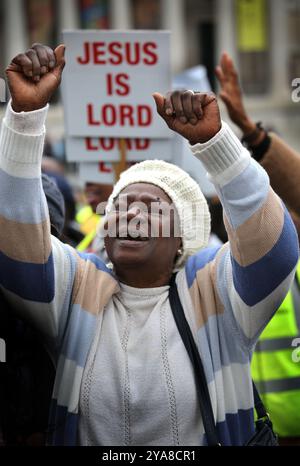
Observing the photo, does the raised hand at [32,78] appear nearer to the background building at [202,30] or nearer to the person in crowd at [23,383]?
the person in crowd at [23,383]

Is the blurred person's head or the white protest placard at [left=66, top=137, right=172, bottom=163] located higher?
the blurred person's head

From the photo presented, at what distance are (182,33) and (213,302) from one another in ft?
86.9

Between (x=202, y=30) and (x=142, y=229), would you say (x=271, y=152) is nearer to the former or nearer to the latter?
(x=142, y=229)

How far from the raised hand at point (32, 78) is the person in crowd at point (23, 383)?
0.56 m

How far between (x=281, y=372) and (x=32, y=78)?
1.76 m

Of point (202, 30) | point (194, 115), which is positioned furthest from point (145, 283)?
point (202, 30)

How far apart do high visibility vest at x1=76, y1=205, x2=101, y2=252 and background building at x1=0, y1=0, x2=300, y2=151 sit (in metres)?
22.2

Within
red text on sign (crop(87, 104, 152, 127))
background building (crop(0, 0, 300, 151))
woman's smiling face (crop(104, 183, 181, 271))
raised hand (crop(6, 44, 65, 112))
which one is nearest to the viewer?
raised hand (crop(6, 44, 65, 112))

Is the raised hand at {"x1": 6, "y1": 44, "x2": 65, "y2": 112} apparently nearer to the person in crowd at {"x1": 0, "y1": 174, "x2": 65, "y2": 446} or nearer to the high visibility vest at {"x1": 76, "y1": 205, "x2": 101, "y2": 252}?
the person in crowd at {"x1": 0, "y1": 174, "x2": 65, "y2": 446}

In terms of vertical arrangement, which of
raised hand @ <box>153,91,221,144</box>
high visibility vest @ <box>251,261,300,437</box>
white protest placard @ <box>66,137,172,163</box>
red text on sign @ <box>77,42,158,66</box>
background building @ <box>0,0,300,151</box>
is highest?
raised hand @ <box>153,91,221,144</box>

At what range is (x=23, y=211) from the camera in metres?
2.39

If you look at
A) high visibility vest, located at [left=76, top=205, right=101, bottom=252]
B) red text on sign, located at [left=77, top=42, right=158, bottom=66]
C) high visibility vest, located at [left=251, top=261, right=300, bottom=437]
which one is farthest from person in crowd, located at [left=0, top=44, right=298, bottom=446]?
high visibility vest, located at [left=76, top=205, right=101, bottom=252]

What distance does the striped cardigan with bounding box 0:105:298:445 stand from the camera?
7.68 feet

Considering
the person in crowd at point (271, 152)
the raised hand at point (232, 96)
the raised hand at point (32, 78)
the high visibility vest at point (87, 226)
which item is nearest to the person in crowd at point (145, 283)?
the raised hand at point (32, 78)
